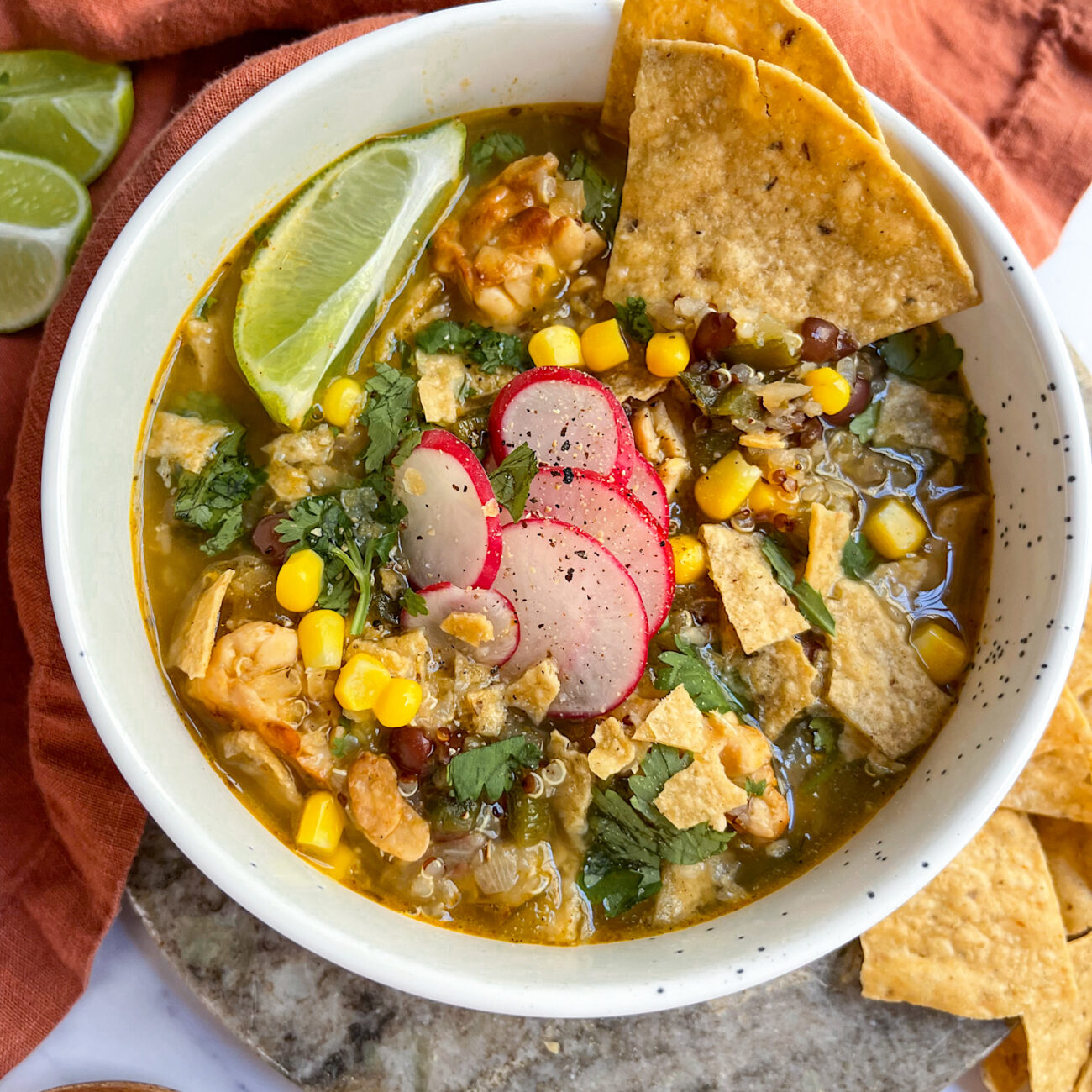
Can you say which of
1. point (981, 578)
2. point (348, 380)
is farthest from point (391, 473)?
point (981, 578)

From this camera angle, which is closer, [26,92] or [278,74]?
[278,74]

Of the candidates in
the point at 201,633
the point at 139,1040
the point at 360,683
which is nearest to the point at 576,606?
the point at 360,683

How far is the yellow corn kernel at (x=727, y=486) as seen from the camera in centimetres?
306

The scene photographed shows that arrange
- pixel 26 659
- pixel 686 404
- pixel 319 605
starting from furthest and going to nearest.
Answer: pixel 26 659 → pixel 686 404 → pixel 319 605

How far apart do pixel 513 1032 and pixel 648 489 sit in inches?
67.6

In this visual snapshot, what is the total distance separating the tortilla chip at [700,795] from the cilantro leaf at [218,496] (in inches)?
54.5

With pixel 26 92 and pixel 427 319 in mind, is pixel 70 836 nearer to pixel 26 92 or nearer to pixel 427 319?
pixel 427 319

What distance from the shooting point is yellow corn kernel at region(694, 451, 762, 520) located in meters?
3.06

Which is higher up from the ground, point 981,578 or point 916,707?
point 981,578

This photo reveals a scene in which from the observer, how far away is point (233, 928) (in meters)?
3.35

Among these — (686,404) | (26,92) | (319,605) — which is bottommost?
(319,605)

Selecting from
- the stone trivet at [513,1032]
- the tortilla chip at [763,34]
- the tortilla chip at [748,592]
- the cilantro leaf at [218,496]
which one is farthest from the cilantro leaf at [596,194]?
the stone trivet at [513,1032]

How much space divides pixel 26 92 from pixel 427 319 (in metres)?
1.65

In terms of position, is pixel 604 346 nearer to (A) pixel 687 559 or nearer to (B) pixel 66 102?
(A) pixel 687 559
